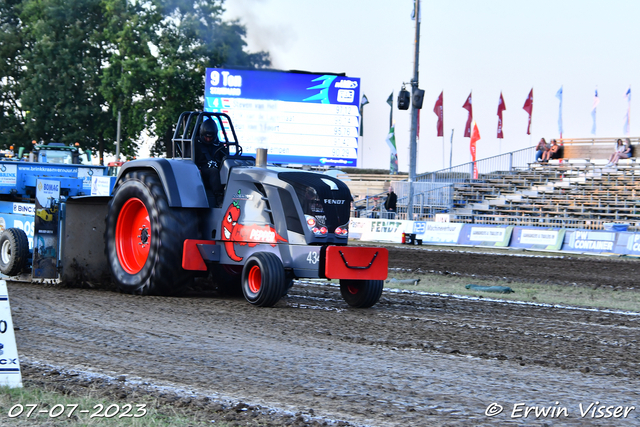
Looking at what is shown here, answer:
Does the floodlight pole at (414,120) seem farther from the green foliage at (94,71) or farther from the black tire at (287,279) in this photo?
the black tire at (287,279)

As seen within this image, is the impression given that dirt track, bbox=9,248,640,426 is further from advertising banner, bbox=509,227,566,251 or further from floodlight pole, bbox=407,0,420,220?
floodlight pole, bbox=407,0,420,220

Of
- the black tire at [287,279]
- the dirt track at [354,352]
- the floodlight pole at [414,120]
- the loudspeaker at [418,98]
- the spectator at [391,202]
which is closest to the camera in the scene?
the dirt track at [354,352]

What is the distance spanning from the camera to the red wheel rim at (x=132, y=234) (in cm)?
1032

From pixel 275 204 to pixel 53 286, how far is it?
358cm

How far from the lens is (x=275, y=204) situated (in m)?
9.21

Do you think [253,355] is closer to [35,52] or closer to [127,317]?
[127,317]

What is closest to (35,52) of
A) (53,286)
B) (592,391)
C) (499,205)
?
(499,205)

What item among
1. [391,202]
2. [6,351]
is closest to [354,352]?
[6,351]

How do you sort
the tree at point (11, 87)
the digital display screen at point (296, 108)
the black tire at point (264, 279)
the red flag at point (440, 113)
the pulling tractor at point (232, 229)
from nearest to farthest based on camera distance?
the black tire at point (264, 279) < the pulling tractor at point (232, 229) < the digital display screen at point (296, 108) < the red flag at point (440, 113) < the tree at point (11, 87)

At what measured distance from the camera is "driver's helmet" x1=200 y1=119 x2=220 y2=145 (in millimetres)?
10156

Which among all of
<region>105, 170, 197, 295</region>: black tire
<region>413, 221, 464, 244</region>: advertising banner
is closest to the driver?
<region>105, 170, 197, 295</region>: black tire

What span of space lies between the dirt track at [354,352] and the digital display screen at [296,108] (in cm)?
1861

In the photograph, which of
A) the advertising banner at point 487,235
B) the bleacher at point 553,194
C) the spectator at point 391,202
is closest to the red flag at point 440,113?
the bleacher at point 553,194

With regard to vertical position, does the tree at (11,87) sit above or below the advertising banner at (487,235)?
above
